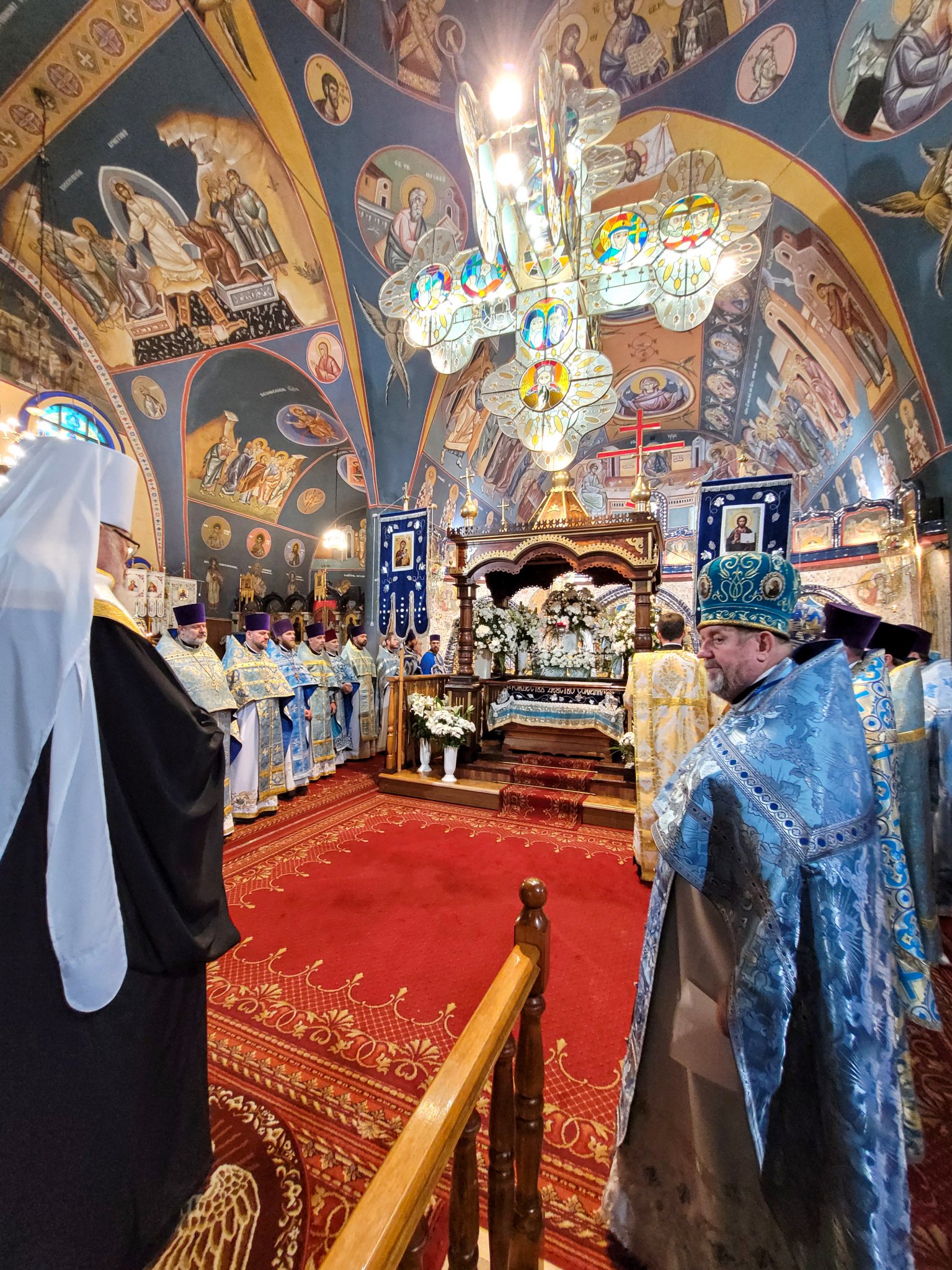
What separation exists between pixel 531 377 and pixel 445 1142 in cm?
769

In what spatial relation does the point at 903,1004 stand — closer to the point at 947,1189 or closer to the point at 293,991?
the point at 947,1189

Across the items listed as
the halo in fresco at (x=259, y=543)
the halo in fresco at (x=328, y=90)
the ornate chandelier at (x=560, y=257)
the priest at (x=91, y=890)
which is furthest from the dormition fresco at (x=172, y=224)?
the priest at (x=91, y=890)

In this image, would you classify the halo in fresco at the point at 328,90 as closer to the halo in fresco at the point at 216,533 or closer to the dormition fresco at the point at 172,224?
the dormition fresco at the point at 172,224

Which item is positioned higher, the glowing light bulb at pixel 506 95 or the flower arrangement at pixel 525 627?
the glowing light bulb at pixel 506 95

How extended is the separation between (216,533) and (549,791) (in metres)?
12.0

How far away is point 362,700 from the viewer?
9.98 metres

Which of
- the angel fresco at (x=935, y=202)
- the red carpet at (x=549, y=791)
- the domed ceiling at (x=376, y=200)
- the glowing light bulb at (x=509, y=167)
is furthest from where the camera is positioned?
the domed ceiling at (x=376, y=200)

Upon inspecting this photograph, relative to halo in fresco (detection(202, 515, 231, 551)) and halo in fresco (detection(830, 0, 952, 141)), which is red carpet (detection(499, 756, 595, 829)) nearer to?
halo in fresco (detection(830, 0, 952, 141))

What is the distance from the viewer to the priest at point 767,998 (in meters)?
1.21

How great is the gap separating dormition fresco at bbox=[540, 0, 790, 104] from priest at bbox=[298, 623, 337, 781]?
8.87m

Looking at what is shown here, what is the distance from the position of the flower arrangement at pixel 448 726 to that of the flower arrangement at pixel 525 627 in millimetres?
2131

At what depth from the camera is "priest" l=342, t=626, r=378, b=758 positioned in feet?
31.7

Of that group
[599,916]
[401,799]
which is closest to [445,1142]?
[599,916]

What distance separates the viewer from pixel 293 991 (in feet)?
9.53
